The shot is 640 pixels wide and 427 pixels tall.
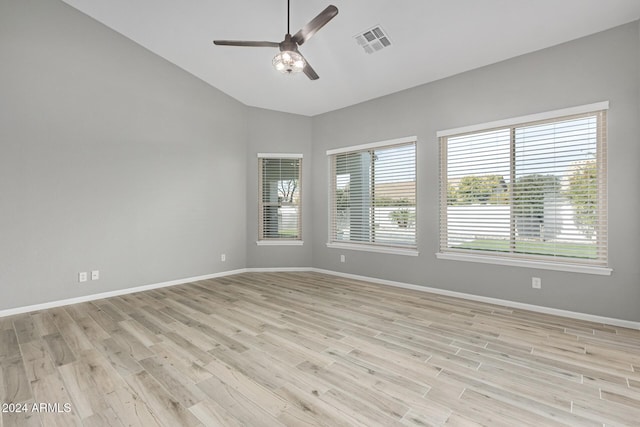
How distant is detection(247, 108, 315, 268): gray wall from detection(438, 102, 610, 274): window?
2.66 meters

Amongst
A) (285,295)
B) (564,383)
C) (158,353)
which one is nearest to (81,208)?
(158,353)

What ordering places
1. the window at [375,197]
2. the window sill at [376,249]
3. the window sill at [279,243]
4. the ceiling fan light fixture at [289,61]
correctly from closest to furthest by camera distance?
the ceiling fan light fixture at [289,61] → the window sill at [376,249] → the window at [375,197] → the window sill at [279,243]

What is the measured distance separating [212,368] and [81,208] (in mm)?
3105

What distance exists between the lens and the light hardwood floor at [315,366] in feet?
5.69

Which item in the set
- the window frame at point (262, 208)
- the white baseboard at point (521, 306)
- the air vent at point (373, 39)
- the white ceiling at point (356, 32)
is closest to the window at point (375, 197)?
the white baseboard at point (521, 306)

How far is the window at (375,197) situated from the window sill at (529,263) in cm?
61

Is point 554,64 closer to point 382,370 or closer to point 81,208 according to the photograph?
point 382,370

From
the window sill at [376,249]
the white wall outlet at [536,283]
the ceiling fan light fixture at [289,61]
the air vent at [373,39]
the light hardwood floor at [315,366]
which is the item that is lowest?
the light hardwood floor at [315,366]

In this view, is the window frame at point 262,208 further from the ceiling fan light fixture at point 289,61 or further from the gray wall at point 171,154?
the ceiling fan light fixture at point 289,61

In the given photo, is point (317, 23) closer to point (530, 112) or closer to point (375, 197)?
point (530, 112)

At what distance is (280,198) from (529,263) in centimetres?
420

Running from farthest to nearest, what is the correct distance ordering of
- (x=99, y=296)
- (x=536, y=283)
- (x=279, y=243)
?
(x=279, y=243), (x=99, y=296), (x=536, y=283)

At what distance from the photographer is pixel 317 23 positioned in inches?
101

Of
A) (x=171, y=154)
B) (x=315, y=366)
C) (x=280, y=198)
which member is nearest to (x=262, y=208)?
(x=280, y=198)
